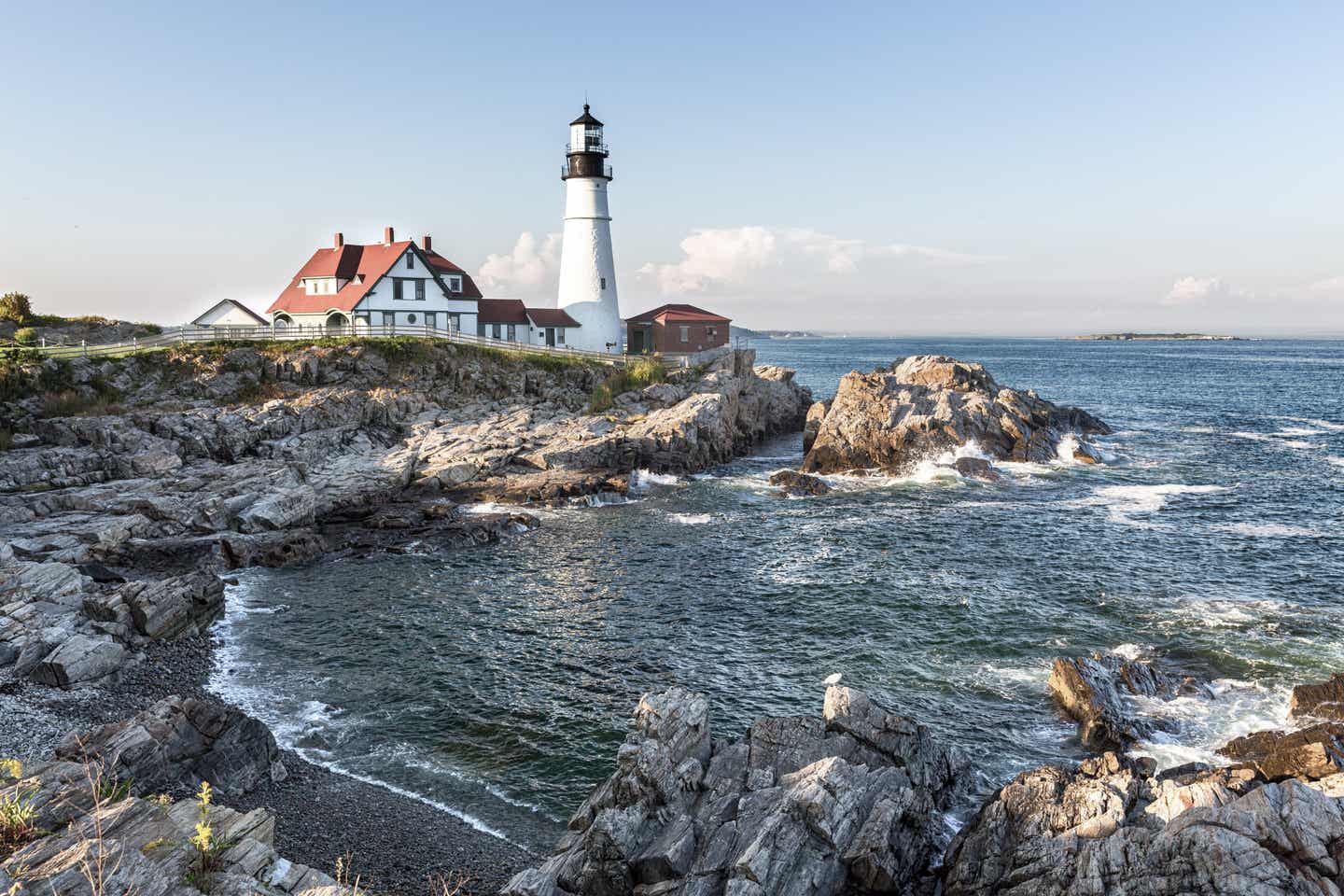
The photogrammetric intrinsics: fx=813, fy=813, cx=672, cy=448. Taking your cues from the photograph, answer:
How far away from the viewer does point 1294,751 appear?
55.5 feet

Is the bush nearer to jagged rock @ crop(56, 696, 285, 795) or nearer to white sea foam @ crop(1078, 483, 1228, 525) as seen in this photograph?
jagged rock @ crop(56, 696, 285, 795)

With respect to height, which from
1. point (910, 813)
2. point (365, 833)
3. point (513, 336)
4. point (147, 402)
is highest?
point (513, 336)

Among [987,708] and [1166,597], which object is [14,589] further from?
[1166,597]

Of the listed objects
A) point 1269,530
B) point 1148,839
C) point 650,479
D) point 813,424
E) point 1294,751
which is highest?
point 813,424

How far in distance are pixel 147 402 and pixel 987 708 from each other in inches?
1922

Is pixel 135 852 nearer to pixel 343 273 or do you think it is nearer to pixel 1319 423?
pixel 343 273

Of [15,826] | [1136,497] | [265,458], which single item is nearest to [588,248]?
[265,458]

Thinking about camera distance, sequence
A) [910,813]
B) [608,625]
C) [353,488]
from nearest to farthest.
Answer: [910,813] < [608,625] < [353,488]

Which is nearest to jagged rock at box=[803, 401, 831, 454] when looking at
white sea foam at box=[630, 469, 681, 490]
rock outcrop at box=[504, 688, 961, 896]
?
white sea foam at box=[630, 469, 681, 490]

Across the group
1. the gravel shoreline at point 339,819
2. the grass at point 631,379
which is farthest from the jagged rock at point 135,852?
the grass at point 631,379

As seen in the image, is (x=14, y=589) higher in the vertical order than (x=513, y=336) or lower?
lower

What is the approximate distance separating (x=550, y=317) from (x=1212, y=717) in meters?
58.8

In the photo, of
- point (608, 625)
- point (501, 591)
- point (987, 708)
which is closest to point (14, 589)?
point (501, 591)

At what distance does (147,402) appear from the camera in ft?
159
